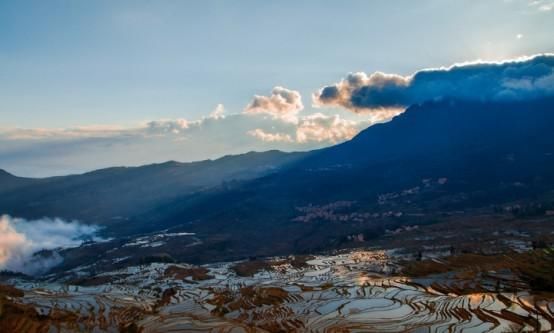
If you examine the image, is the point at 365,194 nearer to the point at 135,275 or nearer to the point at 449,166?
the point at 449,166

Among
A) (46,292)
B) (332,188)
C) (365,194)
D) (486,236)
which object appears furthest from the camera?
(332,188)

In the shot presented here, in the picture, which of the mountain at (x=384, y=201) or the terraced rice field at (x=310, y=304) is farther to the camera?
the mountain at (x=384, y=201)

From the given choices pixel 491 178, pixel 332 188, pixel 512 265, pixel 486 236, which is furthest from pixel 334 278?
pixel 332 188

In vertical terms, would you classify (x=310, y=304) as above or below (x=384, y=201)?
above

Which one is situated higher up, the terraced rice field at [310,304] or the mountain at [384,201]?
the terraced rice field at [310,304]

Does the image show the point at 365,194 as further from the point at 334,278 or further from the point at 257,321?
the point at 257,321

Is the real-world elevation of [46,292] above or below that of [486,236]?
above

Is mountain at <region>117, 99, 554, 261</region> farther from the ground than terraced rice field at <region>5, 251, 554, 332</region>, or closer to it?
closer to it

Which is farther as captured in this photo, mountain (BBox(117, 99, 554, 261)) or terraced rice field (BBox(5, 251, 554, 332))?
mountain (BBox(117, 99, 554, 261))

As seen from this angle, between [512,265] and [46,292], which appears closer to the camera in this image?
[512,265]

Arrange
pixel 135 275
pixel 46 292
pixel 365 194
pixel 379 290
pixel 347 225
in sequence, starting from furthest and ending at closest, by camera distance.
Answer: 1. pixel 365 194
2. pixel 347 225
3. pixel 135 275
4. pixel 46 292
5. pixel 379 290

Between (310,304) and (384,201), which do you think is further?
(384,201)
